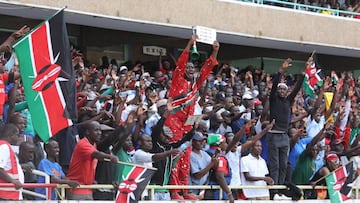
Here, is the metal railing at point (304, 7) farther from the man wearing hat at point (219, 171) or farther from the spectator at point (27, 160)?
the spectator at point (27, 160)

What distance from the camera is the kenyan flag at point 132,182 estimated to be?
1029 centimetres

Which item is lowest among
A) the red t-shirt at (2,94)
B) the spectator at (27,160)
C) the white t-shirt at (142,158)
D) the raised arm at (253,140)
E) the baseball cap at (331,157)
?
the baseball cap at (331,157)

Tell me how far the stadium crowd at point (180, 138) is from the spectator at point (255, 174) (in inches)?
0.5

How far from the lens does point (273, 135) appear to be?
509 inches

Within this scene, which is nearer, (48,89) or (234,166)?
(48,89)

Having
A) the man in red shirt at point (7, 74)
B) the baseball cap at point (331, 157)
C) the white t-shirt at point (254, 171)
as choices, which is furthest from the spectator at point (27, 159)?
the baseball cap at point (331, 157)

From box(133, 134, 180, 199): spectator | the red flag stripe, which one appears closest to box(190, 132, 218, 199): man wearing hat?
box(133, 134, 180, 199): spectator

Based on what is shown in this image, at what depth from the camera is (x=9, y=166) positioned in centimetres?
927

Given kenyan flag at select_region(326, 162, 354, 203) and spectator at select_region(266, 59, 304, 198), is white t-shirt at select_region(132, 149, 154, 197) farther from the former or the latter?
kenyan flag at select_region(326, 162, 354, 203)


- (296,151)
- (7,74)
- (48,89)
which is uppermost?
(48,89)

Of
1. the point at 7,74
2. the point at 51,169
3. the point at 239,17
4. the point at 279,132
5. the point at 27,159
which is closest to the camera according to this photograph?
the point at 27,159

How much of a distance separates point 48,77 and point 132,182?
1556 millimetres

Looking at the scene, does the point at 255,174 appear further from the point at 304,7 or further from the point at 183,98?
the point at 304,7

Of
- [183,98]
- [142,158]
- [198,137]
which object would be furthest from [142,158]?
[183,98]
